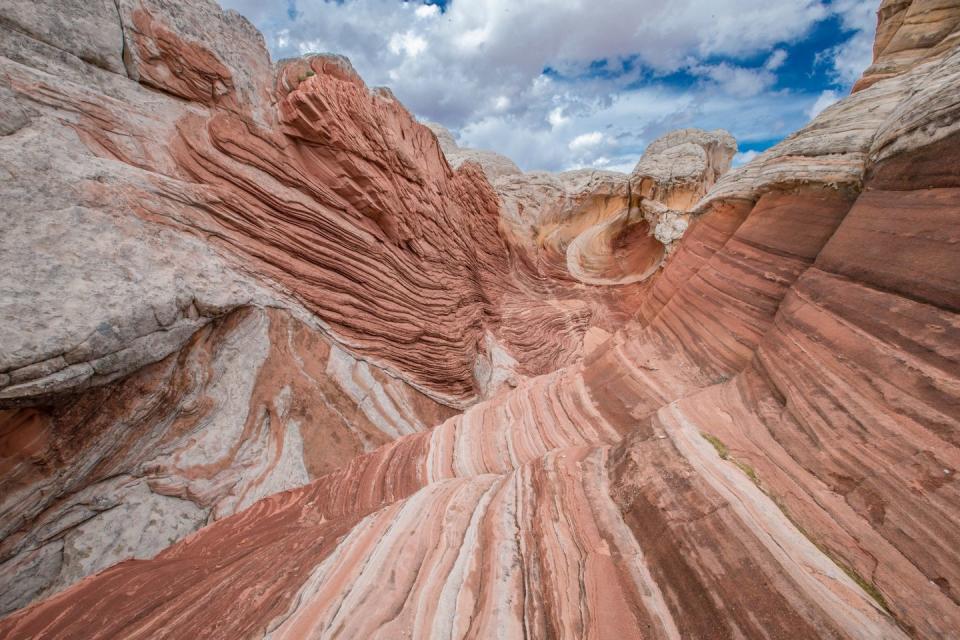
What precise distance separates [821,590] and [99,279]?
6308 mm

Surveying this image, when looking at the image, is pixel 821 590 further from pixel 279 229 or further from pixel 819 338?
pixel 279 229

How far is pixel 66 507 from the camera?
11.5ft

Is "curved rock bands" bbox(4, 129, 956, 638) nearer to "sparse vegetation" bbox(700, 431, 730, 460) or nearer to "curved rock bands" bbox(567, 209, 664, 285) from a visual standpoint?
"sparse vegetation" bbox(700, 431, 730, 460)

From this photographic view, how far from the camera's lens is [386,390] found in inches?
262

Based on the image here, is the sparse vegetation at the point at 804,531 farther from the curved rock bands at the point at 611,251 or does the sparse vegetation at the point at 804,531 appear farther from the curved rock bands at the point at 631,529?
the curved rock bands at the point at 611,251

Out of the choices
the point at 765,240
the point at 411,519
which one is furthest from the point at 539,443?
the point at 765,240

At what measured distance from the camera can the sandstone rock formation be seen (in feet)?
6.08

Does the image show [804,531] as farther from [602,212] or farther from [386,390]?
[602,212]

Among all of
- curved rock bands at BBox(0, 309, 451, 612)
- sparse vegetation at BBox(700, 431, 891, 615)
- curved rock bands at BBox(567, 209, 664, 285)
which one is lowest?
curved rock bands at BBox(0, 309, 451, 612)

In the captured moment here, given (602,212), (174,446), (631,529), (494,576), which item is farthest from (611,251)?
(174,446)

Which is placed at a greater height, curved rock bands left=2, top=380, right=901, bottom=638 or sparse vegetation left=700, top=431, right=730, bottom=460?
sparse vegetation left=700, top=431, right=730, bottom=460

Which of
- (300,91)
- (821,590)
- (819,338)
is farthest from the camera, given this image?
(300,91)

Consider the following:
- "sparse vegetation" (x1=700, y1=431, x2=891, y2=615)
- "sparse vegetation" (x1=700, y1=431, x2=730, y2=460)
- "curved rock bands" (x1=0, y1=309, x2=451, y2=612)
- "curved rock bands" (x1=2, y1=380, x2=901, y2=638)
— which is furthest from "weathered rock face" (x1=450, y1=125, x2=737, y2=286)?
"curved rock bands" (x1=2, y1=380, x2=901, y2=638)

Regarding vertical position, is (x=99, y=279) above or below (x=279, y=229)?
below
